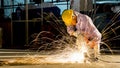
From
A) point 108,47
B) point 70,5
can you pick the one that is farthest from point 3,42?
point 108,47

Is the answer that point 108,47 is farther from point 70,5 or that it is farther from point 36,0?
point 36,0

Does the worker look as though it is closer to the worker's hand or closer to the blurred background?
the worker's hand

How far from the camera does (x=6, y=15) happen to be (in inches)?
558

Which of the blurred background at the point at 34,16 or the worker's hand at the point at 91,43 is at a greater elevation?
the blurred background at the point at 34,16

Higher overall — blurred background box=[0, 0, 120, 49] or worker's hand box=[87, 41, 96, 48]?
blurred background box=[0, 0, 120, 49]

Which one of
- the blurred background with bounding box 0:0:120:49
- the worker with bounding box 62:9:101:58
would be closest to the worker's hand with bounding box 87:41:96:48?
the worker with bounding box 62:9:101:58

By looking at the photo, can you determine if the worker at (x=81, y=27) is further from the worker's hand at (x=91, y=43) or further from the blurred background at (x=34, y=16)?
the blurred background at (x=34, y=16)

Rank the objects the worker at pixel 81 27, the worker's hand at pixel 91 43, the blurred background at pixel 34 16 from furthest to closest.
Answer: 1. the blurred background at pixel 34 16
2. the worker's hand at pixel 91 43
3. the worker at pixel 81 27

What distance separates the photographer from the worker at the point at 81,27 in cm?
788

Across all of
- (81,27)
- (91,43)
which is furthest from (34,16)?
(81,27)

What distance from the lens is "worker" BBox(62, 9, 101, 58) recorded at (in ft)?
25.8

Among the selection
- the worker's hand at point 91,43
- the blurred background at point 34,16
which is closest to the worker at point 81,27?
the worker's hand at point 91,43

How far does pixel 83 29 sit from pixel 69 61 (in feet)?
4.23

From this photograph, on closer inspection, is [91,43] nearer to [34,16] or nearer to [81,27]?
[81,27]
